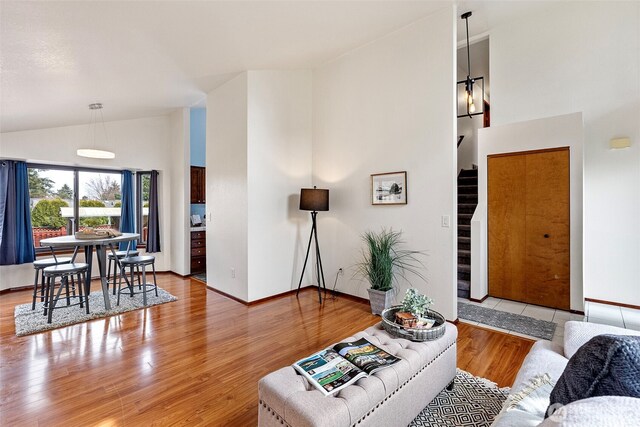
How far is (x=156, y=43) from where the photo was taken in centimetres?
291

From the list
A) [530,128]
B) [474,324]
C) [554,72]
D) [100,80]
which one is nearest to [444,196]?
[474,324]

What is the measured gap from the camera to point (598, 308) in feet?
12.2

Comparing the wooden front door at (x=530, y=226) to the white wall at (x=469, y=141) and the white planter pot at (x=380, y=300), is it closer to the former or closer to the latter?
the white planter pot at (x=380, y=300)

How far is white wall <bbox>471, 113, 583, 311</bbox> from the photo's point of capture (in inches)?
141

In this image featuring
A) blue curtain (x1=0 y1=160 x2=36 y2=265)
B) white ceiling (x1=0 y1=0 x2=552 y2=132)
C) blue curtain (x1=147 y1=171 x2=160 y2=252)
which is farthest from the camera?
blue curtain (x1=147 y1=171 x2=160 y2=252)

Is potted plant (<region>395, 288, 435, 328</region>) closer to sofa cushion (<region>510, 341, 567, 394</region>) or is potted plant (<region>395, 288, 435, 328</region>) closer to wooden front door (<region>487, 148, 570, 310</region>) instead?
sofa cushion (<region>510, 341, 567, 394</region>)

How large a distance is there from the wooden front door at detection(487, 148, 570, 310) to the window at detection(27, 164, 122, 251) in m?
5.96

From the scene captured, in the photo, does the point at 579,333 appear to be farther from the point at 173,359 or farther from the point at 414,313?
the point at 173,359

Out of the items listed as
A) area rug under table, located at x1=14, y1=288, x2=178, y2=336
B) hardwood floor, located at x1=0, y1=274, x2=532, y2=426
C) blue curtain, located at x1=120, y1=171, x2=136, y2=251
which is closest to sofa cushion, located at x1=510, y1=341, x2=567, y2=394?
hardwood floor, located at x1=0, y1=274, x2=532, y2=426

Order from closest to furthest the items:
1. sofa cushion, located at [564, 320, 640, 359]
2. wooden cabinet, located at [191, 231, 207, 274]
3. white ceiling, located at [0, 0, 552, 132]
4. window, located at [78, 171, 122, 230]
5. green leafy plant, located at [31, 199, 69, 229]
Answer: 1. sofa cushion, located at [564, 320, 640, 359]
2. white ceiling, located at [0, 0, 552, 132]
3. green leafy plant, located at [31, 199, 69, 229]
4. window, located at [78, 171, 122, 230]
5. wooden cabinet, located at [191, 231, 207, 274]

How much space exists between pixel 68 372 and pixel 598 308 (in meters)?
5.69

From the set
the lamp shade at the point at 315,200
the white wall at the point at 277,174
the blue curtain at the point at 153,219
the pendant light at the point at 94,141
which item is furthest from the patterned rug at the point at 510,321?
the pendant light at the point at 94,141

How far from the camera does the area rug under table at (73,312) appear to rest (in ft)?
10.5

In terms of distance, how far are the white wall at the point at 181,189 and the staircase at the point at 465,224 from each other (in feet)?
15.8
